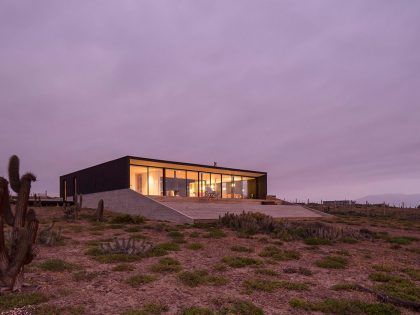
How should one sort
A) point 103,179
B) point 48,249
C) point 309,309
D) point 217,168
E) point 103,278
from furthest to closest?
point 217,168 < point 103,179 < point 48,249 < point 103,278 < point 309,309

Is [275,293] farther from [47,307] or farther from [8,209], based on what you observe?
[8,209]

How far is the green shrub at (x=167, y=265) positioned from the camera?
11.1 m

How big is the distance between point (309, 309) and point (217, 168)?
3146 centimetres

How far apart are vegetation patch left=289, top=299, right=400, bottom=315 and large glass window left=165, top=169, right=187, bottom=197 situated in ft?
95.5

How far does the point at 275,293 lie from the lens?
9.14 metres

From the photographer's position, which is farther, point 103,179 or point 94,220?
point 103,179

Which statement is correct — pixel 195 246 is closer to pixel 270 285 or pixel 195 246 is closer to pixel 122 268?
pixel 122 268

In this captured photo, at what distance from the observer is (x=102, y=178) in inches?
1379

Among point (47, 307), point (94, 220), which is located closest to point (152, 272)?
point (47, 307)

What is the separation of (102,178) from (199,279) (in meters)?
27.3

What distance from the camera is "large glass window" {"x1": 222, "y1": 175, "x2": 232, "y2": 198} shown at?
43388 mm


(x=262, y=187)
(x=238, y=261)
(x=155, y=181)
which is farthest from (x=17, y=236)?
(x=262, y=187)

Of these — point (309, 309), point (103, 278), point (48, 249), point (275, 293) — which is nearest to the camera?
point (309, 309)

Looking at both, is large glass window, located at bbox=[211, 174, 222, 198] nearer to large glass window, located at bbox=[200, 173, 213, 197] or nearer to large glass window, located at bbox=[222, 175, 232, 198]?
large glass window, located at bbox=[200, 173, 213, 197]
